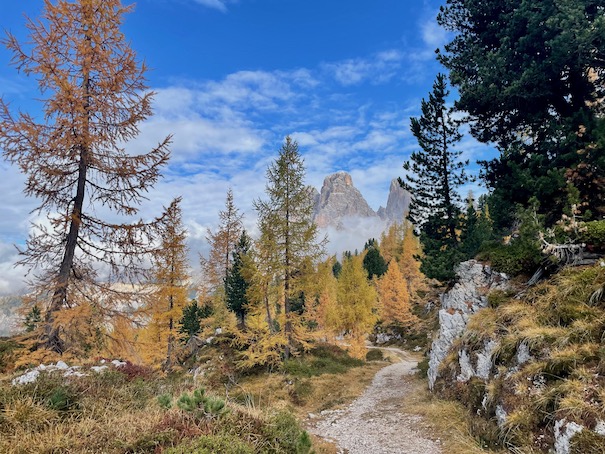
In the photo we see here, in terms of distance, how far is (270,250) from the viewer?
739 inches

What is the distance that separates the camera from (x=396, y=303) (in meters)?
44.7

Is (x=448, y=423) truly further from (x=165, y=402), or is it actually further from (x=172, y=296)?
(x=172, y=296)

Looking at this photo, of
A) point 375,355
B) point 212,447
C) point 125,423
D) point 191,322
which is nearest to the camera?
point 212,447

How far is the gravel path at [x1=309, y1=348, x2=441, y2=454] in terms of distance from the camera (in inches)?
334

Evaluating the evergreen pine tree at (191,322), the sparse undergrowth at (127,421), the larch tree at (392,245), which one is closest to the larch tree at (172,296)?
the evergreen pine tree at (191,322)

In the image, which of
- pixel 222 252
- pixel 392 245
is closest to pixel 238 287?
pixel 222 252

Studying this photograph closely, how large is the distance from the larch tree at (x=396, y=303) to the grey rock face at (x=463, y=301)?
3119cm

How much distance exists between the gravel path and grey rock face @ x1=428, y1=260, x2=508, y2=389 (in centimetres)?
251

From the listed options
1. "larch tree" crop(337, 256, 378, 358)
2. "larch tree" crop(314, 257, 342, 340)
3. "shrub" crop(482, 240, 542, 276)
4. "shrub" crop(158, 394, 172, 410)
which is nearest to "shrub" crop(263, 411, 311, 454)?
"shrub" crop(158, 394, 172, 410)

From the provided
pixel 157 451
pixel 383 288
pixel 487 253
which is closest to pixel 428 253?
pixel 487 253

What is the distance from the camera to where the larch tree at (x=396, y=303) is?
144 feet

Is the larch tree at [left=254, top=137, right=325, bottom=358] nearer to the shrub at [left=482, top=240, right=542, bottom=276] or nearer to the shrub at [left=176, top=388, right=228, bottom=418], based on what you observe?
the shrub at [left=482, top=240, right=542, bottom=276]

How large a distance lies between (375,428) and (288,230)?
1122cm

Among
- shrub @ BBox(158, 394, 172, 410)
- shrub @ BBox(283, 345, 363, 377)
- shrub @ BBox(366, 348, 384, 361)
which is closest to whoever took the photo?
shrub @ BBox(158, 394, 172, 410)
